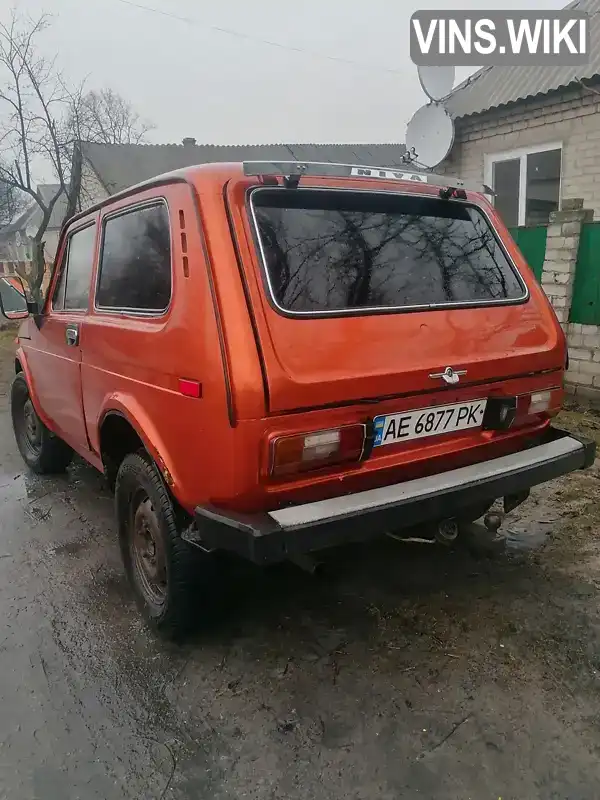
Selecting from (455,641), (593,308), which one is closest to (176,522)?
(455,641)

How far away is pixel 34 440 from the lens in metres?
5.12

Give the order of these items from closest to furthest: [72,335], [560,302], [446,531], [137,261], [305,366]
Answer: [305,366] → [137,261] → [446,531] → [72,335] → [560,302]

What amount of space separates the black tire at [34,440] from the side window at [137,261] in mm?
1996

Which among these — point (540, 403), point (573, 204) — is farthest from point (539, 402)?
point (573, 204)

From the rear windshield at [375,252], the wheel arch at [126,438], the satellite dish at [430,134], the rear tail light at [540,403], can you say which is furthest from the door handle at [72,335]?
the satellite dish at [430,134]

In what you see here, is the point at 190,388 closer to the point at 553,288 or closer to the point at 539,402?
the point at 539,402

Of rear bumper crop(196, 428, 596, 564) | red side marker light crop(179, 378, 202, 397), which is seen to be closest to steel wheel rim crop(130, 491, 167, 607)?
rear bumper crop(196, 428, 596, 564)

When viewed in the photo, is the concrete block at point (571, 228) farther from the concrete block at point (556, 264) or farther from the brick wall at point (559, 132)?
the brick wall at point (559, 132)

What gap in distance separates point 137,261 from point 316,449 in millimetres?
1298

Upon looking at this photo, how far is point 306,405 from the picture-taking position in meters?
2.17

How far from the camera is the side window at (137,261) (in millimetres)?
2572

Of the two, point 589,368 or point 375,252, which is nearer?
point 375,252

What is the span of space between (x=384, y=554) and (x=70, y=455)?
285cm

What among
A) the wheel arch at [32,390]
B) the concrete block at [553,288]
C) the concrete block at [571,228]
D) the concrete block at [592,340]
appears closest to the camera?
the wheel arch at [32,390]
